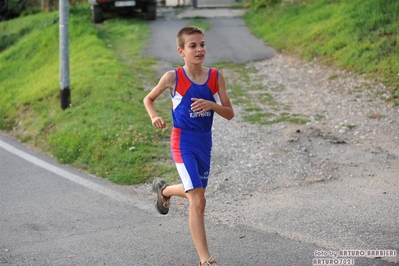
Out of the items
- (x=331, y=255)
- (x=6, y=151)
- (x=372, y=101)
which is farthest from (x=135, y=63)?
(x=331, y=255)

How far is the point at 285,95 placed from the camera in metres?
11.5

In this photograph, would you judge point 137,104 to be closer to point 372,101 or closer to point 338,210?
point 372,101

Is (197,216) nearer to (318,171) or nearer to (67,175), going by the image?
(318,171)

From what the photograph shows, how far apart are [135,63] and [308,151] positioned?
7020 mm

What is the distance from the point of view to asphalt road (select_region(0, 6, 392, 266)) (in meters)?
5.44

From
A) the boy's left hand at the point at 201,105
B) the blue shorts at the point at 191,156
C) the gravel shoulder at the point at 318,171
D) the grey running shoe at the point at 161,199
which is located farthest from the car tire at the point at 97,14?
the boy's left hand at the point at 201,105

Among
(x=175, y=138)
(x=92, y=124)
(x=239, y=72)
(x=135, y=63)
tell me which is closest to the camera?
(x=175, y=138)

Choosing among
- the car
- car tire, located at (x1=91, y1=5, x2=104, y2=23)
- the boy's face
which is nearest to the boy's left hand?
the boy's face

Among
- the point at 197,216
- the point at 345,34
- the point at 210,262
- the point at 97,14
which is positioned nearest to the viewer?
the point at 210,262

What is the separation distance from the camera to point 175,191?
18.9 feet

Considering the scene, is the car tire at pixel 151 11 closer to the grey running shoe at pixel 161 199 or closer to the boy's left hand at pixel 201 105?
the grey running shoe at pixel 161 199

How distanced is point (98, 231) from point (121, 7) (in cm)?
1606

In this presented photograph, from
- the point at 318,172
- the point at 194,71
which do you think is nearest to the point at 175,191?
the point at 194,71

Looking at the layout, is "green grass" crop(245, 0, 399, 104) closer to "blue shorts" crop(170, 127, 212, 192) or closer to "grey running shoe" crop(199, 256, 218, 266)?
"blue shorts" crop(170, 127, 212, 192)
